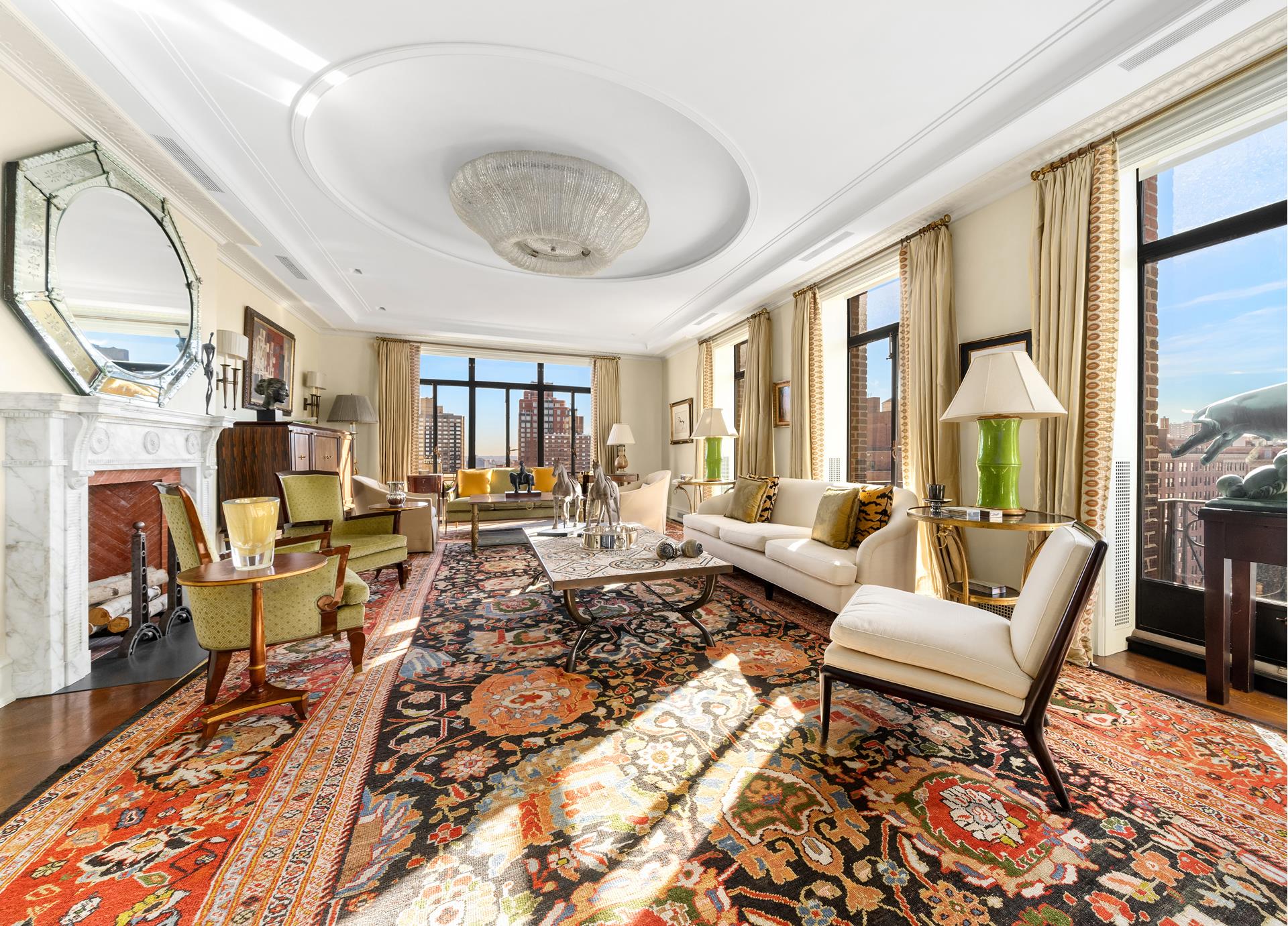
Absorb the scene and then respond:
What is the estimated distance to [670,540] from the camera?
311 cm

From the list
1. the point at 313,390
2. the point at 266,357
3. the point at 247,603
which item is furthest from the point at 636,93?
the point at 313,390

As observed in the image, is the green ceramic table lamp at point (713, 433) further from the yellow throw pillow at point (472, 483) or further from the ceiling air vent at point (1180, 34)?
the ceiling air vent at point (1180, 34)

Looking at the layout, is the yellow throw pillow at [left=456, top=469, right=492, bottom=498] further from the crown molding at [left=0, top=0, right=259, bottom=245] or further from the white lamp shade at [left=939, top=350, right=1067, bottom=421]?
the white lamp shade at [left=939, top=350, right=1067, bottom=421]

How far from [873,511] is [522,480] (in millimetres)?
4613

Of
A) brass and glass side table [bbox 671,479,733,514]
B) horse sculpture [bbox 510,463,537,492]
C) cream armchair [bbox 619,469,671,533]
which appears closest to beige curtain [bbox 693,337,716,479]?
brass and glass side table [bbox 671,479,733,514]

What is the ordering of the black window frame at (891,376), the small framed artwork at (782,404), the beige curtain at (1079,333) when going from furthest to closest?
the small framed artwork at (782,404)
the black window frame at (891,376)
the beige curtain at (1079,333)

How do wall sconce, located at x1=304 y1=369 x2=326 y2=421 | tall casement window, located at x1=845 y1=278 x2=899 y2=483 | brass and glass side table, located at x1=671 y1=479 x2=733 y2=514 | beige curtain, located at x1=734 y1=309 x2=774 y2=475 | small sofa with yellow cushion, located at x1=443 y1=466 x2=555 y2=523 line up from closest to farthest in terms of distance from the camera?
tall casement window, located at x1=845 y1=278 x2=899 y2=483 < brass and glass side table, located at x1=671 y1=479 x2=733 y2=514 < beige curtain, located at x1=734 y1=309 x2=774 y2=475 < wall sconce, located at x1=304 y1=369 x2=326 y2=421 < small sofa with yellow cushion, located at x1=443 y1=466 x2=555 y2=523

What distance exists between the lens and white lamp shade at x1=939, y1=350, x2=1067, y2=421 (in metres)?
2.49

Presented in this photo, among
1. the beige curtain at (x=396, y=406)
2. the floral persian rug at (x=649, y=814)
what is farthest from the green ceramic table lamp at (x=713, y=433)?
the beige curtain at (x=396, y=406)

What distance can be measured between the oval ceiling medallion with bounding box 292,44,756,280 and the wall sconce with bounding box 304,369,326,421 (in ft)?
10.4

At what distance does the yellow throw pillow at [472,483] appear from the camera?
7.14 m

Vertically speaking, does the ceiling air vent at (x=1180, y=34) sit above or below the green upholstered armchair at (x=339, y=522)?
above

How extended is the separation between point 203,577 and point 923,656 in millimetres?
2613

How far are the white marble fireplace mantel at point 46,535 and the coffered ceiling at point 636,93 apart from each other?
1615mm
